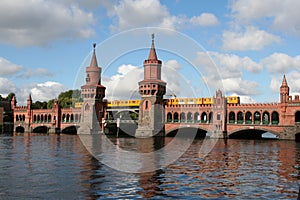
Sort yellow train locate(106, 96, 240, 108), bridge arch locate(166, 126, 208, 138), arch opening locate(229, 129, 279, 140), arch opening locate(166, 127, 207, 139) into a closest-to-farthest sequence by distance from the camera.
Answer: arch opening locate(229, 129, 279, 140) → yellow train locate(106, 96, 240, 108) → bridge arch locate(166, 126, 208, 138) → arch opening locate(166, 127, 207, 139)

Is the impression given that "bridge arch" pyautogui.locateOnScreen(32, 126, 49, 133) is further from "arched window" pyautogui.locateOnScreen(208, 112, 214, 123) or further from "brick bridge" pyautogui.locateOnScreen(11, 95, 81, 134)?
"arched window" pyautogui.locateOnScreen(208, 112, 214, 123)

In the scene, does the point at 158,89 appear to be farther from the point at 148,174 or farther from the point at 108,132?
the point at 148,174

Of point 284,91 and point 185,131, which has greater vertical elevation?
point 284,91

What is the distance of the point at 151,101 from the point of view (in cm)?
9312

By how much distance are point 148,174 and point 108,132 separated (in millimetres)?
82402

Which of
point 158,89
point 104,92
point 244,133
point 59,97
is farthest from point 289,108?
point 59,97

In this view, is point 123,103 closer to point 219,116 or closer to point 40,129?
point 219,116

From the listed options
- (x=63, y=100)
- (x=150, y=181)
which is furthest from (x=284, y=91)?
(x=63, y=100)

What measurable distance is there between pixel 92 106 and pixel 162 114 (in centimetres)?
2178

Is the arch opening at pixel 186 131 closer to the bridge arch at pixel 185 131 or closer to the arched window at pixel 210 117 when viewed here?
the bridge arch at pixel 185 131

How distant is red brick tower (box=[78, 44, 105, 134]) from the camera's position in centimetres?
10281

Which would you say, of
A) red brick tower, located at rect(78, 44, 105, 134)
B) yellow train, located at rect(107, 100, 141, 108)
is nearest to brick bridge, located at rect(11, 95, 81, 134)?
red brick tower, located at rect(78, 44, 105, 134)

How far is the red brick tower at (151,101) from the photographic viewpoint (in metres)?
91.6

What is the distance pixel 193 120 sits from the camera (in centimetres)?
9025
